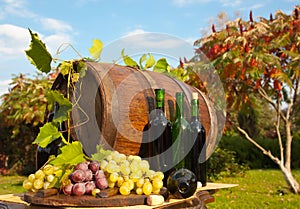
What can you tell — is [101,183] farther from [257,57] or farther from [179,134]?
[257,57]

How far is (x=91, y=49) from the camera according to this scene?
220 cm

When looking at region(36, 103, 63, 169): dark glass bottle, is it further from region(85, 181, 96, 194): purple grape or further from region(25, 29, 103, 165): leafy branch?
region(85, 181, 96, 194): purple grape

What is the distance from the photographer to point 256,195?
5977 mm

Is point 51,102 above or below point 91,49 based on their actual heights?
below

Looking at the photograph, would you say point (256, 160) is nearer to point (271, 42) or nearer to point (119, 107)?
point (271, 42)

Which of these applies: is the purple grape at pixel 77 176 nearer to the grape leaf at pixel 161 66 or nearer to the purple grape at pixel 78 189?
the purple grape at pixel 78 189

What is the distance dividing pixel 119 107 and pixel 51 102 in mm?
374

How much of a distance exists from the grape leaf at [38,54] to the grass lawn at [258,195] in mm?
3946

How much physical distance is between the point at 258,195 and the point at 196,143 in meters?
4.19

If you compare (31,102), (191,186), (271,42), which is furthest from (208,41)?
(191,186)

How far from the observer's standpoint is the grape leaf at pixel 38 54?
1872 mm

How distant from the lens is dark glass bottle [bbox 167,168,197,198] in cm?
179

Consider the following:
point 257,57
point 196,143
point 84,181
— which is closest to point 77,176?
point 84,181

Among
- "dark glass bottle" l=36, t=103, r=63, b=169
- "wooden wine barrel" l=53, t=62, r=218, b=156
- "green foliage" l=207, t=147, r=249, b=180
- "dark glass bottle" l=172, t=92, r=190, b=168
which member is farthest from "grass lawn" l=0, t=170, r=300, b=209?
"wooden wine barrel" l=53, t=62, r=218, b=156
